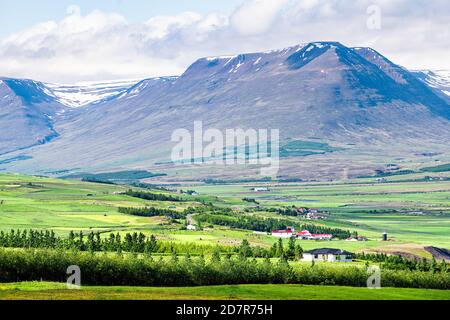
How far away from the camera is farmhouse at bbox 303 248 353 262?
13662cm

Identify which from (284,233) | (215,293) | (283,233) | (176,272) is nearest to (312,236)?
(284,233)

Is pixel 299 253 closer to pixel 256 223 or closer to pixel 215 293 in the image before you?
pixel 215 293

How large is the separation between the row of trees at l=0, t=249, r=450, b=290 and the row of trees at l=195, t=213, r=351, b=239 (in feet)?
234

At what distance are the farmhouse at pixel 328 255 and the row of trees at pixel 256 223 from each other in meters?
36.7

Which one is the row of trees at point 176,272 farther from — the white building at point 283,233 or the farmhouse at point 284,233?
the farmhouse at point 284,233

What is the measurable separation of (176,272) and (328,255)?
41779mm

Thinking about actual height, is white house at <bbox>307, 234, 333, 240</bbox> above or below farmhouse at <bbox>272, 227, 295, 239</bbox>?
below

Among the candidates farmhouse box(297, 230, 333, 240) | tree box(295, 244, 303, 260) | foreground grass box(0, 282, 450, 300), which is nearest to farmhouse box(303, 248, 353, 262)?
tree box(295, 244, 303, 260)

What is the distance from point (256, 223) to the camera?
190375 mm

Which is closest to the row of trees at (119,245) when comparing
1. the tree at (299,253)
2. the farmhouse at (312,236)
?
the tree at (299,253)

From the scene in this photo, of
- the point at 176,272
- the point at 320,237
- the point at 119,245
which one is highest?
the point at 119,245

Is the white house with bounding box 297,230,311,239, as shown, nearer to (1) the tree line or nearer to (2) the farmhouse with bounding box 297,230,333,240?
(2) the farmhouse with bounding box 297,230,333,240

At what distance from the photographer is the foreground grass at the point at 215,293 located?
79062 mm

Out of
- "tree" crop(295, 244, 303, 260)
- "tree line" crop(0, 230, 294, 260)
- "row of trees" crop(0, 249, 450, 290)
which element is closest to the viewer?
"row of trees" crop(0, 249, 450, 290)
